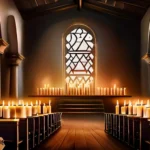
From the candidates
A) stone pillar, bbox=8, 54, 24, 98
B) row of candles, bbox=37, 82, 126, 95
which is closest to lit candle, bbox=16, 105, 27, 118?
stone pillar, bbox=8, 54, 24, 98

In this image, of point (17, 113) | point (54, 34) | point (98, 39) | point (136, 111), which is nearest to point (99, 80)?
point (98, 39)

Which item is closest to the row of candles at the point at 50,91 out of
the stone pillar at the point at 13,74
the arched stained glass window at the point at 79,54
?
the arched stained glass window at the point at 79,54

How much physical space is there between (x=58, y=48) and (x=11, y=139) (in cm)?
893

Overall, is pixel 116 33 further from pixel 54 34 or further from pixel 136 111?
pixel 136 111

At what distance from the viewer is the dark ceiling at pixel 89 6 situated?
11.4m

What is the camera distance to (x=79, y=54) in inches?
537

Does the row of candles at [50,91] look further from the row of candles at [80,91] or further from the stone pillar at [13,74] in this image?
the stone pillar at [13,74]

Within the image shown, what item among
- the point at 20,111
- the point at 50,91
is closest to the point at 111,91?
the point at 50,91

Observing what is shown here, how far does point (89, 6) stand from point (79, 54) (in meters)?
1.95

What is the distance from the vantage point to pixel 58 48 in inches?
526

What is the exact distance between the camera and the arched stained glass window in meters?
13.5

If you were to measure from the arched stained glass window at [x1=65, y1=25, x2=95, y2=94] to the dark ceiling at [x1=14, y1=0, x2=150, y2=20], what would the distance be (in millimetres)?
1018

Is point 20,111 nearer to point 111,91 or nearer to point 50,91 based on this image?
point 50,91

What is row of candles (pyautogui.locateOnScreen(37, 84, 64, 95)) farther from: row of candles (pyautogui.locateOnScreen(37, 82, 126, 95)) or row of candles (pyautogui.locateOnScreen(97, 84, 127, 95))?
row of candles (pyautogui.locateOnScreen(97, 84, 127, 95))
